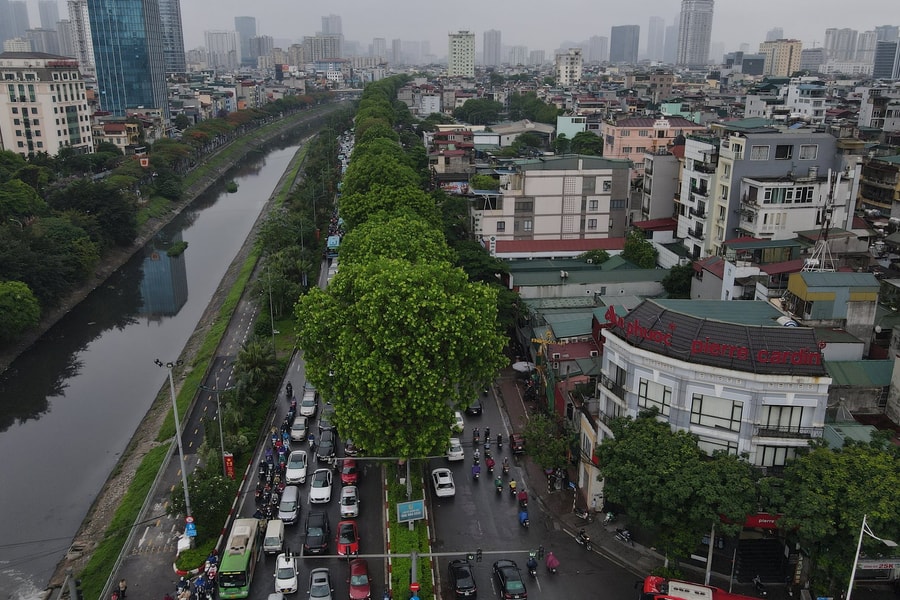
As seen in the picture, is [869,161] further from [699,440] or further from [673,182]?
[699,440]

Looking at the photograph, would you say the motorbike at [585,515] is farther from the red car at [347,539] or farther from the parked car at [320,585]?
the parked car at [320,585]

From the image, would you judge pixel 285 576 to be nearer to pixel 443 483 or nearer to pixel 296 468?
pixel 296 468

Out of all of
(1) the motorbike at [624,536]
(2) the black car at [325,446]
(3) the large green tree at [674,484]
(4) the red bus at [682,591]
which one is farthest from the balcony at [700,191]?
(4) the red bus at [682,591]

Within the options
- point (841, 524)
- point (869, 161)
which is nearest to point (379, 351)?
point (841, 524)

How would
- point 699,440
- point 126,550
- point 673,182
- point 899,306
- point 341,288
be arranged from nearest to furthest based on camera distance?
point 699,440 → point 126,550 → point 341,288 → point 899,306 → point 673,182

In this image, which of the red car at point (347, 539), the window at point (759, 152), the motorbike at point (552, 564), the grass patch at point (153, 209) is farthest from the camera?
the grass patch at point (153, 209)

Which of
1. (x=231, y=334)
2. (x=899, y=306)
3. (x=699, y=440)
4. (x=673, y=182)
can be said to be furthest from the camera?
(x=673, y=182)

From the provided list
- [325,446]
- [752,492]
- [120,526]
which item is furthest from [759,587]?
[120,526]
